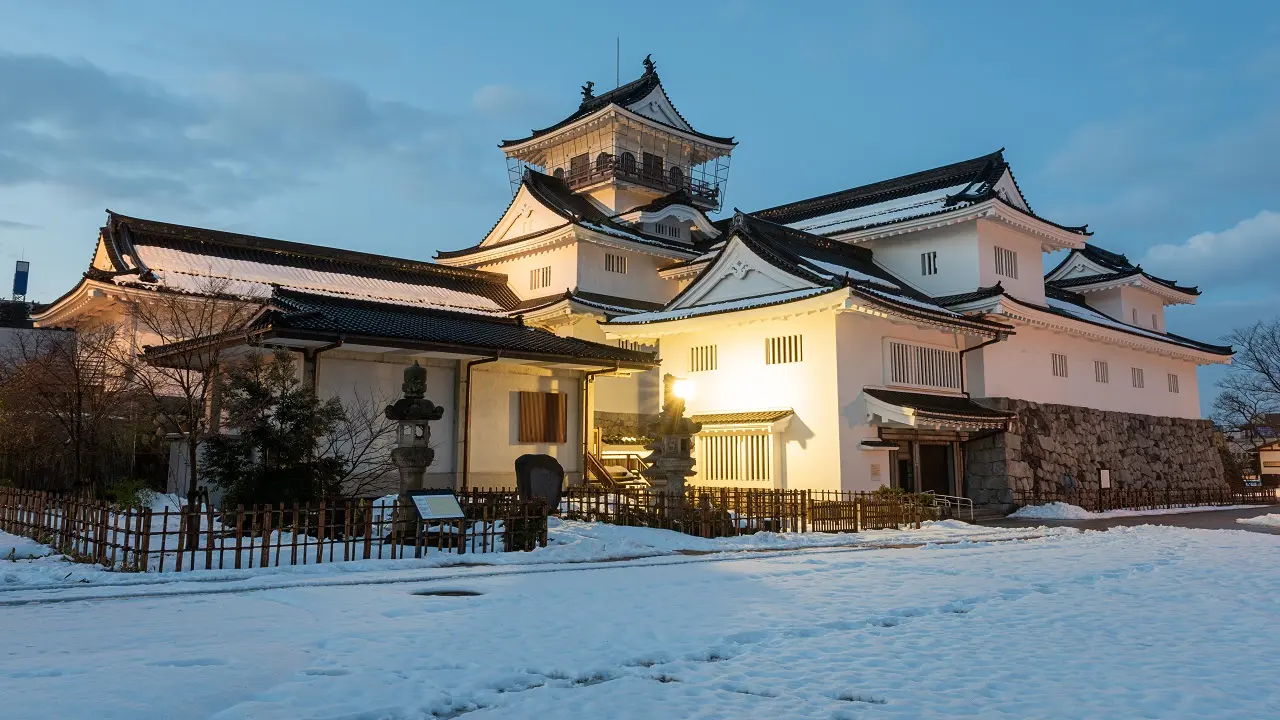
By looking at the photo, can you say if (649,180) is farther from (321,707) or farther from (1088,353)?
(321,707)

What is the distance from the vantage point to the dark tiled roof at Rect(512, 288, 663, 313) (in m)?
31.8

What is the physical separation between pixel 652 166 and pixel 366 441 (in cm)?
2624

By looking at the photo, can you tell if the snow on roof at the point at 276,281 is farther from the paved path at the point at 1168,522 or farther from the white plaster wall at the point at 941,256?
the paved path at the point at 1168,522

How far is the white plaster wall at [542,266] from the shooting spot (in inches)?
1353

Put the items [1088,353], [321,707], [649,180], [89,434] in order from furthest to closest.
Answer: [649,180] → [1088,353] → [89,434] → [321,707]

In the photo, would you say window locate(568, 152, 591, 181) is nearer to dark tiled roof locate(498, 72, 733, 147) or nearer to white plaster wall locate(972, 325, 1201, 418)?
dark tiled roof locate(498, 72, 733, 147)

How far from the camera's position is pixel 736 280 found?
2812cm

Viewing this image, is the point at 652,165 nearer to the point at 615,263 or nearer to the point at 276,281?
the point at 615,263

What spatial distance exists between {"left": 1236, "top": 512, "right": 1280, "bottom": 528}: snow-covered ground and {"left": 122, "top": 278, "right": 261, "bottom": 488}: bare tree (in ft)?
88.4

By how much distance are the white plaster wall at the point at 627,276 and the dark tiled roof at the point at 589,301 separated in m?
0.37

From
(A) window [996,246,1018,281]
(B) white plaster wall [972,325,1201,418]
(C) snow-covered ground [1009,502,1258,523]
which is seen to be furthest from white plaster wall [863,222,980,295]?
(C) snow-covered ground [1009,502,1258,523]

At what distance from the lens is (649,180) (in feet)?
136

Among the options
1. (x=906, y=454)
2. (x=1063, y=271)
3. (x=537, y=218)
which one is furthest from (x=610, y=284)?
(x=1063, y=271)

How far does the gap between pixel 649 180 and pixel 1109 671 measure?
36418 millimetres
